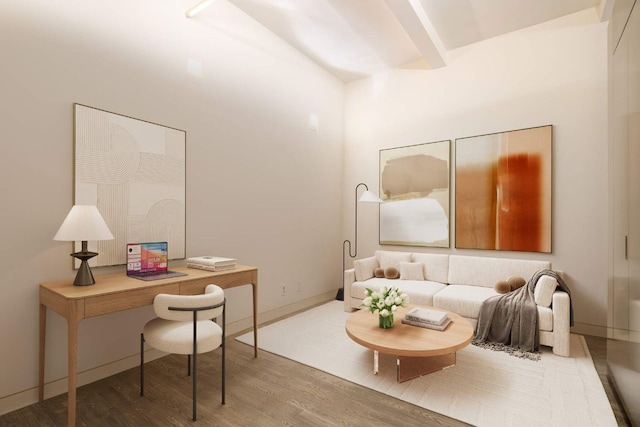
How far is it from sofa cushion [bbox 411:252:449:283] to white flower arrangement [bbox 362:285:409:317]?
171 cm

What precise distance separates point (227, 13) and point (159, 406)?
12.3 ft

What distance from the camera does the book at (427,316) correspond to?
9.06 feet

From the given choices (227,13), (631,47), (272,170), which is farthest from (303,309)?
(631,47)

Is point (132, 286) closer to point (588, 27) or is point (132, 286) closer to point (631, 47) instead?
point (631, 47)

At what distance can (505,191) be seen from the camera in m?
4.03

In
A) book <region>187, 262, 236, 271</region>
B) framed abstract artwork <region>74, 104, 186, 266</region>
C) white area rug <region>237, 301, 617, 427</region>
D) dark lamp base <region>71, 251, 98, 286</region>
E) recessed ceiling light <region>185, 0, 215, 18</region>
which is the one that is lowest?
white area rug <region>237, 301, 617, 427</region>

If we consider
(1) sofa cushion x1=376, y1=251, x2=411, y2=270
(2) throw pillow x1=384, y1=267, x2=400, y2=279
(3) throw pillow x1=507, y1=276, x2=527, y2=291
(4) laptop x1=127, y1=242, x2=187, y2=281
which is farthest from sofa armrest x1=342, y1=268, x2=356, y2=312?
(4) laptop x1=127, y1=242, x2=187, y2=281

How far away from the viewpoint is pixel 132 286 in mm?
2215

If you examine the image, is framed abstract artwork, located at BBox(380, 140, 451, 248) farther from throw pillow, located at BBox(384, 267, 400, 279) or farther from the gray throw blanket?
the gray throw blanket

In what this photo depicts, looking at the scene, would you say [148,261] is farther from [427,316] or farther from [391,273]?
[391,273]

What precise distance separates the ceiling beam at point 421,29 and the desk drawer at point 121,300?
332 centimetres

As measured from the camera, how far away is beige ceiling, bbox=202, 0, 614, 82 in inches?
138

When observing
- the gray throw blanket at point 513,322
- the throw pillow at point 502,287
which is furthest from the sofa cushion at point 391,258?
the gray throw blanket at point 513,322

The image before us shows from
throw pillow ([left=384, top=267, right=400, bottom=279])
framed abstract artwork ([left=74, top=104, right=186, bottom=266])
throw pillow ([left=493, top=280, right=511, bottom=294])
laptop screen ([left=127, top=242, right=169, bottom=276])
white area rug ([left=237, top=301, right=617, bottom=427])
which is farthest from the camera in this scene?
throw pillow ([left=384, top=267, right=400, bottom=279])
